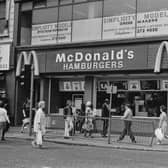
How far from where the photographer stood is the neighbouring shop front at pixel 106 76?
21.6 metres

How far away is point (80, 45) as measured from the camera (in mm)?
23922

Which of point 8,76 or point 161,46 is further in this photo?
point 8,76

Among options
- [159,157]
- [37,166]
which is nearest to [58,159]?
[37,166]

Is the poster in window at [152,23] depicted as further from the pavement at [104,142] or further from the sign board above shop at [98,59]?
the pavement at [104,142]

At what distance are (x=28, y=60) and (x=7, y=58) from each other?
1770 millimetres

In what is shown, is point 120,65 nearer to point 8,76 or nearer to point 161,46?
point 161,46

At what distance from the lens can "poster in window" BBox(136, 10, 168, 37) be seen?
2138 cm

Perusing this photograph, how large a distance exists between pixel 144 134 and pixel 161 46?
499cm

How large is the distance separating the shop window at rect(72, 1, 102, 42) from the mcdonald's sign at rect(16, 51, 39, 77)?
2.71m

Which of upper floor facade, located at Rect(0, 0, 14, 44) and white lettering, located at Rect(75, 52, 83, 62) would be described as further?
upper floor facade, located at Rect(0, 0, 14, 44)

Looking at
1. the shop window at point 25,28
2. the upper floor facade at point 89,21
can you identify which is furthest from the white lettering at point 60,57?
the shop window at point 25,28

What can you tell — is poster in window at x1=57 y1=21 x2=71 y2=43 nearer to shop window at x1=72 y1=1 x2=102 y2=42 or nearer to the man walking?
shop window at x1=72 y1=1 x2=102 y2=42

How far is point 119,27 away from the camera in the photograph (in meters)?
22.9

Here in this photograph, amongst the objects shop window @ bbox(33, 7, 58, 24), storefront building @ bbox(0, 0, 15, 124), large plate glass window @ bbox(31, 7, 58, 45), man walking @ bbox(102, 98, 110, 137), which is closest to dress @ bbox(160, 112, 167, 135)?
man walking @ bbox(102, 98, 110, 137)
